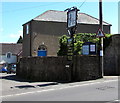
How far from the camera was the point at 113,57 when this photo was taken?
61.5 ft

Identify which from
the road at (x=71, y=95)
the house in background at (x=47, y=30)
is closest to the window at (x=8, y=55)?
the house in background at (x=47, y=30)

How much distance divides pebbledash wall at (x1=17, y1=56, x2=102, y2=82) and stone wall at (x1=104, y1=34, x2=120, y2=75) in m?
3.13

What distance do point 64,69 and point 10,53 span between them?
36.3 meters

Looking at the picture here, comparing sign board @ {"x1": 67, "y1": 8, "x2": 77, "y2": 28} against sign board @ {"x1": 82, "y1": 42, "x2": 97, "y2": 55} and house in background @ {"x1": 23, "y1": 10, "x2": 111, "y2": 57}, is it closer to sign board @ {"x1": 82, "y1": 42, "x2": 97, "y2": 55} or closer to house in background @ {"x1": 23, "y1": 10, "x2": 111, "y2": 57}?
sign board @ {"x1": 82, "y1": 42, "x2": 97, "y2": 55}

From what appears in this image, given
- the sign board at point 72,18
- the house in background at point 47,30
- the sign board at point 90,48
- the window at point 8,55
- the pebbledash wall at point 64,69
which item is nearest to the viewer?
the pebbledash wall at point 64,69

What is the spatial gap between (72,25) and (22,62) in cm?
766

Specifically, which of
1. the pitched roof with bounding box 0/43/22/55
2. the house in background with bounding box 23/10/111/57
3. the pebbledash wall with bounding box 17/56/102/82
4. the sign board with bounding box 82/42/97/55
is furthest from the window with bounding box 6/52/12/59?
the sign board with bounding box 82/42/97/55

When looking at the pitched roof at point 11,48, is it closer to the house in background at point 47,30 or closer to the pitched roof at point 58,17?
the house in background at point 47,30

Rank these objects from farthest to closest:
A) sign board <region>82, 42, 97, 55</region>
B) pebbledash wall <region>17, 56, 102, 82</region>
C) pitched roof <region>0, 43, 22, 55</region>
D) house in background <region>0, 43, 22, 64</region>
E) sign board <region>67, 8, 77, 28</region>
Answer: pitched roof <region>0, 43, 22, 55</region> < house in background <region>0, 43, 22, 64</region> < sign board <region>82, 42, 97, 55</region> < sign board <region>67, 8, 77, 28</region> < pebbledash wall <region>17, 56, 102, 82</region>

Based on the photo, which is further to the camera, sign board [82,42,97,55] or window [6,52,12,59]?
window [6,52,12,59]

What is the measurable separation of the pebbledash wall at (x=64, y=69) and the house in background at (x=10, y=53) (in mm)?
32619

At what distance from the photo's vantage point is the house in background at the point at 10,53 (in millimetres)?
49478

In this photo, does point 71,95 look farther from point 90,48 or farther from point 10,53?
point 10,53

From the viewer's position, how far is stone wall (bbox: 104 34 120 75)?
18422mm
